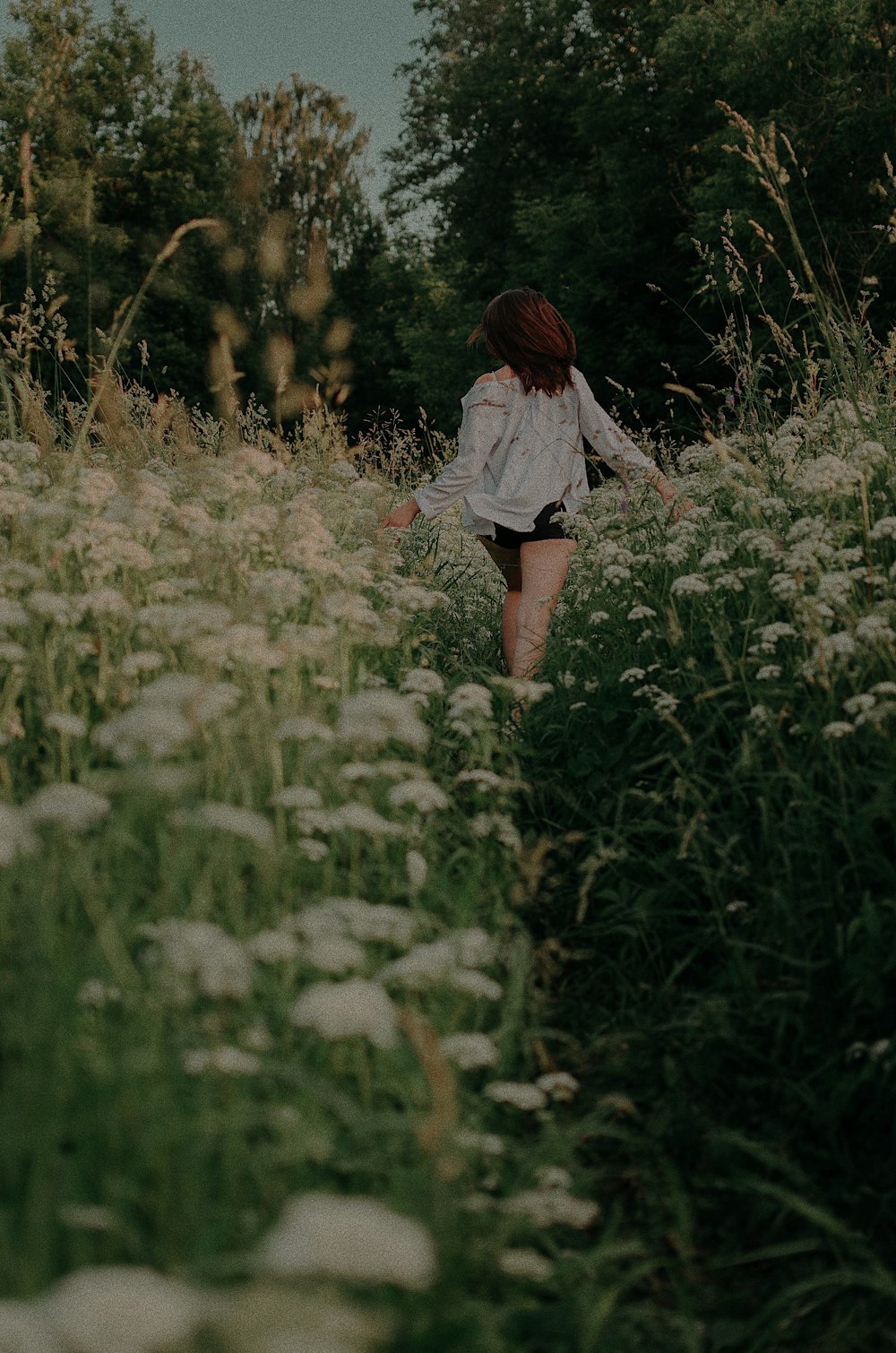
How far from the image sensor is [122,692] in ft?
10.6

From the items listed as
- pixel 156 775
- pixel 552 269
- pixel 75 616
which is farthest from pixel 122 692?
pixel 552 269

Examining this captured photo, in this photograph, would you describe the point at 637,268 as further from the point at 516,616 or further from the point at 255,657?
the point at 255,657

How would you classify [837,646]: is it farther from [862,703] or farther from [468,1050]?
[468,1050]

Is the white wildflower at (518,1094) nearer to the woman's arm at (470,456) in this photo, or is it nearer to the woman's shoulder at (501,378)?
the woman's arm at (470,456)

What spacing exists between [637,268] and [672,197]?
1.92 metres

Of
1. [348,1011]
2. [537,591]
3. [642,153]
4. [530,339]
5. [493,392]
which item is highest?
[642,153]

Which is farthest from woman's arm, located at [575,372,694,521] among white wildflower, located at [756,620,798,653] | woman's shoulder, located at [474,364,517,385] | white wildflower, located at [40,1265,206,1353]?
white wildflower, located at [40,1265,206,1353]

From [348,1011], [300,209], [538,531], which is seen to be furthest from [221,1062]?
[300,209]

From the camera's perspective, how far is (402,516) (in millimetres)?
5258

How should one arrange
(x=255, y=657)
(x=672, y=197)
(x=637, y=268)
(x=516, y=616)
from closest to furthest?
1. (x=255, y=657)
2. (x=516, y=616)
3. (x=672, y=197)
4. (x=637, y=268)

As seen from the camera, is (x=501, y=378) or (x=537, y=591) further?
(x=501, y=378)

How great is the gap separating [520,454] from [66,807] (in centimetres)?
386

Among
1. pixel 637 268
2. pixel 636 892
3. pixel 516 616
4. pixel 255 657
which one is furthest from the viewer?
pixel 637 268

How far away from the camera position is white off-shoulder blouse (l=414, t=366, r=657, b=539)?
5492 millimetres
